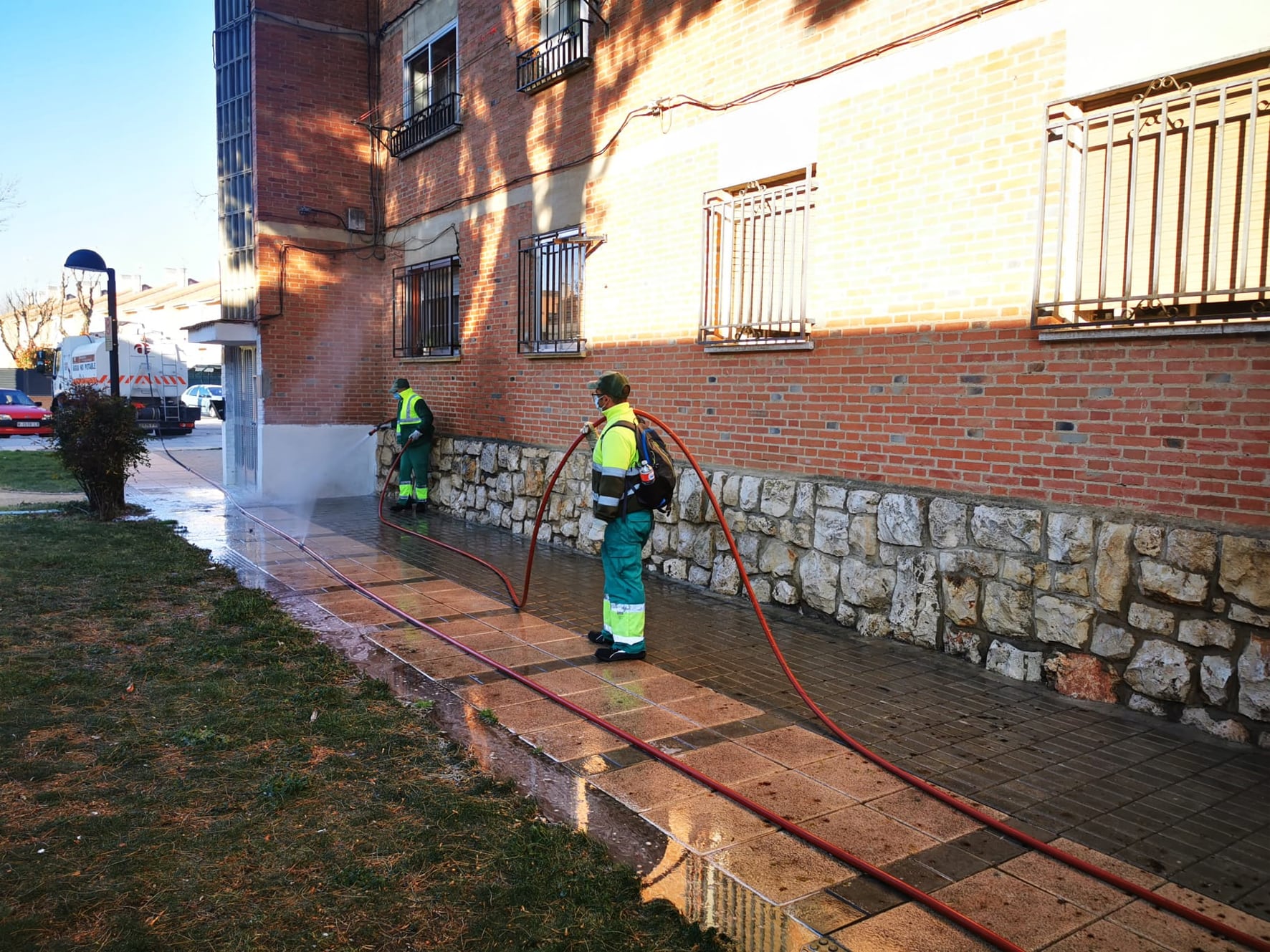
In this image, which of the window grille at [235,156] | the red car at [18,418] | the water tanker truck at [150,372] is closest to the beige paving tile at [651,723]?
the window grille at [235,156]

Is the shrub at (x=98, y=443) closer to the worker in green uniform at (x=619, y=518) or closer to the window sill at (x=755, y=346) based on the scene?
the window sill at (x=755, y=346)

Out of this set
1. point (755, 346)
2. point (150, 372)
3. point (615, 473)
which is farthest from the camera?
point (150, 372)

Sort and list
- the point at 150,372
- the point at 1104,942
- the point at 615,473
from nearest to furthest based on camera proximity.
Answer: the point at 1104,942 → the point at 615,473 → the point at 150,372

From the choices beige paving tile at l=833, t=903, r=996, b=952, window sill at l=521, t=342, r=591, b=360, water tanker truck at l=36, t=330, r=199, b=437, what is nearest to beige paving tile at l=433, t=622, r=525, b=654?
beige paving tile at l=833, t=903, r=996, b=952

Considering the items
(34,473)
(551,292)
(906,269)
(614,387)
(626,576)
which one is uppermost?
(551,292)

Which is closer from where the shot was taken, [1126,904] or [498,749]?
[1126,904]

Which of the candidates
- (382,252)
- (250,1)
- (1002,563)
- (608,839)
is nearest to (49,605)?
(608,839)

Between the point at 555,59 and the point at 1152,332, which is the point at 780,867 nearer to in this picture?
the point at 1152,332

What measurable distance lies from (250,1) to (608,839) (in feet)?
47.5

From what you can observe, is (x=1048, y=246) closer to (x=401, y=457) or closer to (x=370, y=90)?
(x=401, y=457)

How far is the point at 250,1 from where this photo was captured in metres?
14.1

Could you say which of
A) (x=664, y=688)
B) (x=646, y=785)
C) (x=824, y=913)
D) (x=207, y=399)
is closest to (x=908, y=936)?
(x=824, y=913)

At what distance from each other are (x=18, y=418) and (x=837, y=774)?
31.5 m

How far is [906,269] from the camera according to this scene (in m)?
6.62
